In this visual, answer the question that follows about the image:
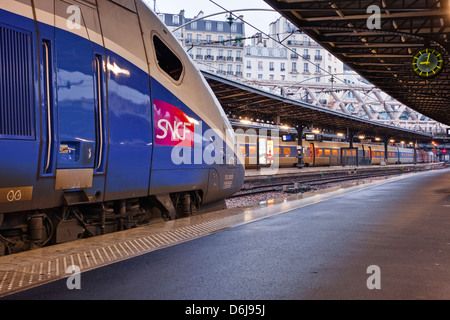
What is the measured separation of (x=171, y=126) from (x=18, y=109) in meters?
2.69

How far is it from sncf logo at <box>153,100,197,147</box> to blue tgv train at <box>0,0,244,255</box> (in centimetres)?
2

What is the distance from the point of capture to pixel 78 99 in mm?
5258

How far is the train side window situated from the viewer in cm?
703

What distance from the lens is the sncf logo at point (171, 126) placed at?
6664 millimetres

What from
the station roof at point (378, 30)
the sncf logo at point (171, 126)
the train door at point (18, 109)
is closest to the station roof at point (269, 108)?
the station roof at point (378, 30)

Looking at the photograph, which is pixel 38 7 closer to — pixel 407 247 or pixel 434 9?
pixel 407 247

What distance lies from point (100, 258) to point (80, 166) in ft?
3.80

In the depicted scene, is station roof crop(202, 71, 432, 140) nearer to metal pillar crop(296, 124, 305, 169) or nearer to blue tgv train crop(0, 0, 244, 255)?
metal pillar crop(296, 124, 305, 169)

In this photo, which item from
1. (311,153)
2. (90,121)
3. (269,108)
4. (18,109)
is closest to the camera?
(18,109)

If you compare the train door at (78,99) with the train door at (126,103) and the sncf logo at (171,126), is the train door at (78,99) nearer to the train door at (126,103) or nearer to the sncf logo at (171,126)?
the train door at (126,103)

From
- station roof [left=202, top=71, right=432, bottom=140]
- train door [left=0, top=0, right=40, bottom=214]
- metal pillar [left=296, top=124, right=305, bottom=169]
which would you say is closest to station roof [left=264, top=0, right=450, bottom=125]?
station roof [left=202, top=71, right=432, bottom=140]

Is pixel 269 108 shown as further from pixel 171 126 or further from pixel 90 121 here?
pixel 90 121

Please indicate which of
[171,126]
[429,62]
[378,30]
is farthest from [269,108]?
Result: [171,126]

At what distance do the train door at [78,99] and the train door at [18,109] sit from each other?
0.96 ft
